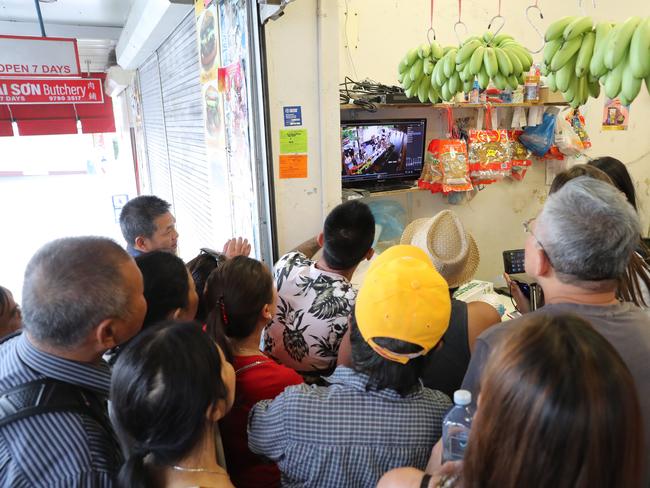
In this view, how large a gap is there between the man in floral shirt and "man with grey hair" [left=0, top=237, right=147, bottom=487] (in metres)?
0.73

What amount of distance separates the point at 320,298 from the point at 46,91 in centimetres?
387

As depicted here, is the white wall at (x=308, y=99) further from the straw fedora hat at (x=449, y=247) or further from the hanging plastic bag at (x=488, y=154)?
the hanging plastic bag at (x=488, y=154)

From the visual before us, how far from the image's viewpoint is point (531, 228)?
4.33 feet

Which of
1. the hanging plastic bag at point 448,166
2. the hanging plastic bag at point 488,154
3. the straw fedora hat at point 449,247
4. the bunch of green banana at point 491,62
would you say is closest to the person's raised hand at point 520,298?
the straw fedora hat at point 449,247

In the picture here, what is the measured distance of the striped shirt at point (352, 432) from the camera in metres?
1.03

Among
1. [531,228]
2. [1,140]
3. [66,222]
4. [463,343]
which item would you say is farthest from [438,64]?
[1,140]

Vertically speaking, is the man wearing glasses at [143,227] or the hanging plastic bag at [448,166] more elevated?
the hanging plastic bag at [448,166]

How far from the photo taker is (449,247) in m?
1.97

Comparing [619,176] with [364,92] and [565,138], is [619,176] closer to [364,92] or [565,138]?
[364,92]

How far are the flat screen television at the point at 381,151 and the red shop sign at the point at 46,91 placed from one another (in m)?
3.00

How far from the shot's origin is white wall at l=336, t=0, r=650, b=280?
317 centimetres

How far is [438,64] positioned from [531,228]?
1455 mm

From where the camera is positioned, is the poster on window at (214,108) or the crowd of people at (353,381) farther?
the poster on window at (214,108)

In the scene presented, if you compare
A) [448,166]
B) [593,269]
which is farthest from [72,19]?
[593,269]
